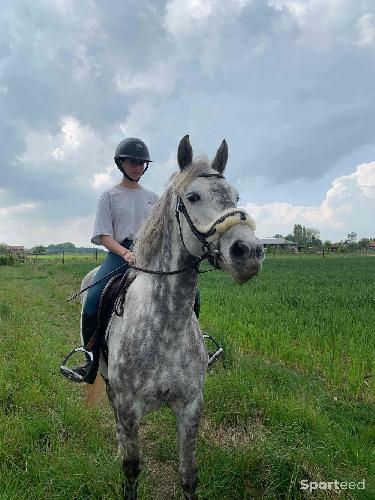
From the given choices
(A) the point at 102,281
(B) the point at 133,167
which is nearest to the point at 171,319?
(A) the point at 102,281

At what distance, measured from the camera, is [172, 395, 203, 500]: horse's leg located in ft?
10.9

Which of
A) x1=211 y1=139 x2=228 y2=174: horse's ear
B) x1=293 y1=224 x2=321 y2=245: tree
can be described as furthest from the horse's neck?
x1=293 y1=224 x2=321 y2=245: tree

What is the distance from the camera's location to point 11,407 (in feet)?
16.9

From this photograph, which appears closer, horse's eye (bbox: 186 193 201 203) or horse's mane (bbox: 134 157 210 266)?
horse's eye (bbox: 186 193 201 203)

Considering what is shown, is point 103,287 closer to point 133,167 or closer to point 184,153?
point 133,167

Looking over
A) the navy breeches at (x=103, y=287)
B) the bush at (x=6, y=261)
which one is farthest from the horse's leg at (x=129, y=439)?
the bush at (x=6, y=261)

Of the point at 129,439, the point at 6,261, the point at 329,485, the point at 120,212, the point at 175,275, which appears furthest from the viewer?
the point at 6,261

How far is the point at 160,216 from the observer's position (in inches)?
122

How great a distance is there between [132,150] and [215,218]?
1.93 metres

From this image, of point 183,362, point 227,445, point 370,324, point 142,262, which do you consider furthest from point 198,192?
point 370,324

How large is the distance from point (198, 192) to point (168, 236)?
523 millimetres

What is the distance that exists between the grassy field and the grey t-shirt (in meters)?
2.20

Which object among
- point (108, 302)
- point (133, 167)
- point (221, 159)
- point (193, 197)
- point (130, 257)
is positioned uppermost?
point (133, 167)

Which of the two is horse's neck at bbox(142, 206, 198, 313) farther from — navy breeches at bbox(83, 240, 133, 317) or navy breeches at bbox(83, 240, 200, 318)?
navy breeches at bbox(83, 240, 133, 317)
